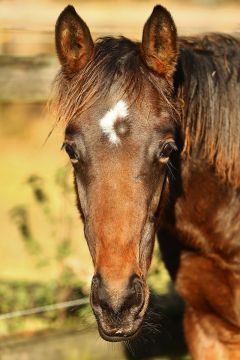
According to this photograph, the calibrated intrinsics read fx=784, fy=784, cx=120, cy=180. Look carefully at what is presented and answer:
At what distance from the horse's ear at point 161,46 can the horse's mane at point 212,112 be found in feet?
0.75

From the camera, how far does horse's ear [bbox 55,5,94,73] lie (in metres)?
3.62

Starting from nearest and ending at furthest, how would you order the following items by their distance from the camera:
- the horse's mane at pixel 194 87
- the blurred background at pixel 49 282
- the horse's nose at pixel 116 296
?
the horse's nose at pixel 116 296, the horse's mane at pixel 194 87, the blurred background at pixel 49 282

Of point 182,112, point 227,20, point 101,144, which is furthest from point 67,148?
point 227,20

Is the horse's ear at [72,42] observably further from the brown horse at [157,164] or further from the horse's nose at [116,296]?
the horse's nose at [116,296]

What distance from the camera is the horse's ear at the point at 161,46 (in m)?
3.57

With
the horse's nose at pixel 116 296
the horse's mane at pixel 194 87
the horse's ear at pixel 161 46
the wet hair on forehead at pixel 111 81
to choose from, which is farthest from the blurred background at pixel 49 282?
the horse's nose at pixel 116 296

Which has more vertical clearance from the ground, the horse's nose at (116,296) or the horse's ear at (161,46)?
the horse's ear at (161,46)

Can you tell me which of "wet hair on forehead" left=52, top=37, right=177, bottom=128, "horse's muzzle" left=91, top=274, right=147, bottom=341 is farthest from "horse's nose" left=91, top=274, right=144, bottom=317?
"wet hair on forehead" left=52, top=37, right=177, bottom=128

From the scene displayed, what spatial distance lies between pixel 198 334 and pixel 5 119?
10480 mm

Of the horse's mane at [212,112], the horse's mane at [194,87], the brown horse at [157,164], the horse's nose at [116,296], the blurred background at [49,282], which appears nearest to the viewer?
the horse's nose at [116,296]

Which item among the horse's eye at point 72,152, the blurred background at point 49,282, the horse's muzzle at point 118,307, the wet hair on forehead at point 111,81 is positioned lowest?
the blurred background at point 49,282

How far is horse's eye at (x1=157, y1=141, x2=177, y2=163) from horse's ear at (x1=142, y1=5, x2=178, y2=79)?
0.37 meters

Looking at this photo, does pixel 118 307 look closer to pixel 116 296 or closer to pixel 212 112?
pixel 116 296

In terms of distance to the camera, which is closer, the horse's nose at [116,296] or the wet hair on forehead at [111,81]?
the horse's nose at [116,296]
